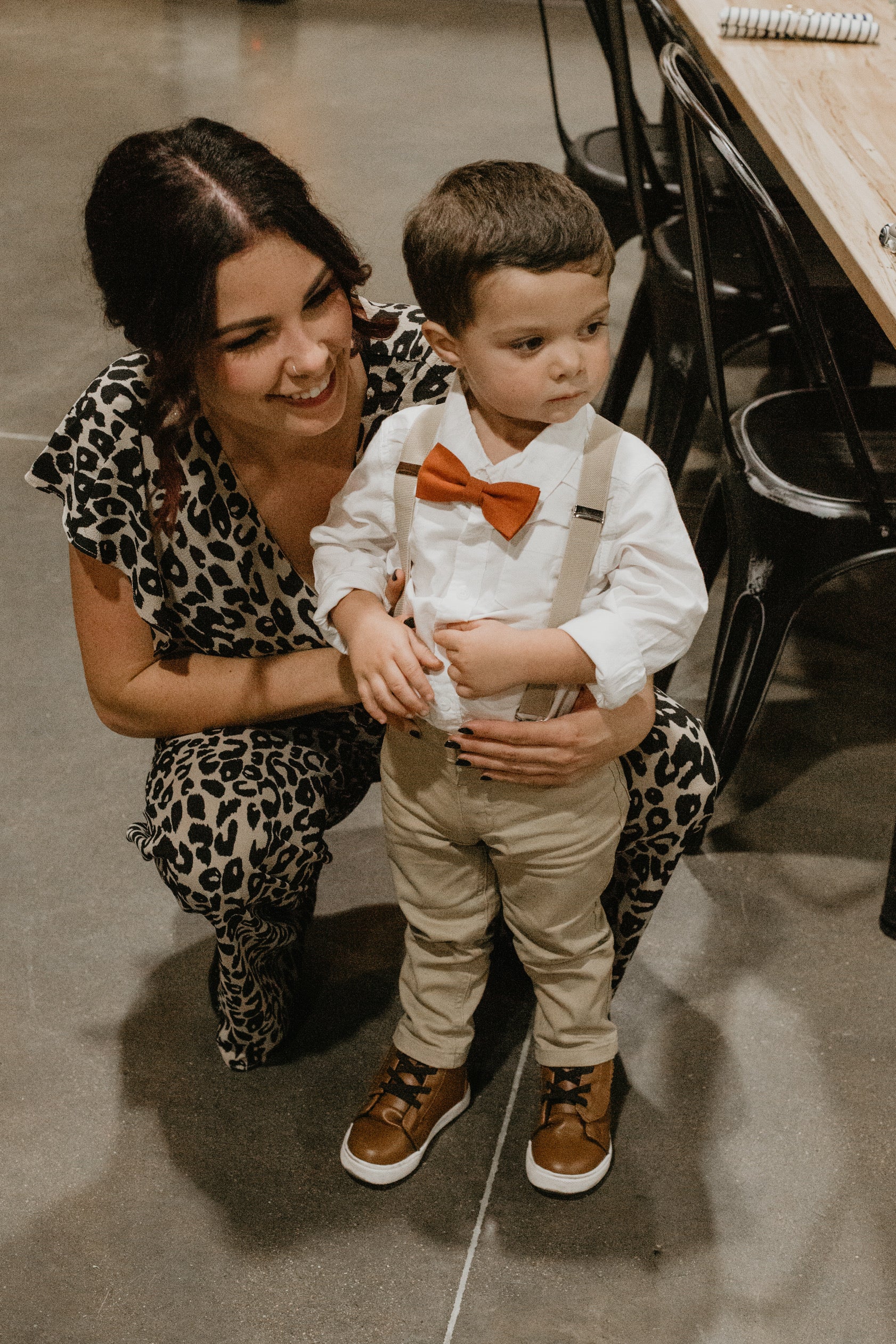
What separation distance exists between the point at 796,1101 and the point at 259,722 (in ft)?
2.71

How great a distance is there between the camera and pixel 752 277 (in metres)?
2.26

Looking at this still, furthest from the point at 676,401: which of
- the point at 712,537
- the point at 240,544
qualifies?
the point at 240,544

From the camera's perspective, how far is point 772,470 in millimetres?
1767

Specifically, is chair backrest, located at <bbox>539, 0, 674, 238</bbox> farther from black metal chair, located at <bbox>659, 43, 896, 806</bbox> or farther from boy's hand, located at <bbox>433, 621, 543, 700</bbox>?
boy's hand, located at <bbox>433, 621, 543, 700</bbox>

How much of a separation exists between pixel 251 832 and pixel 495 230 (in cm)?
68

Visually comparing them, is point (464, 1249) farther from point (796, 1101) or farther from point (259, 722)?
point (259, 722)

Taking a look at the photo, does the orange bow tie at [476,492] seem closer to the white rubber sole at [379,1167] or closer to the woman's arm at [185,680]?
the woman's arm at [185,680]

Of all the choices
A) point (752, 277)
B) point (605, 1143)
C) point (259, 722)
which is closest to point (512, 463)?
point (259, 722)

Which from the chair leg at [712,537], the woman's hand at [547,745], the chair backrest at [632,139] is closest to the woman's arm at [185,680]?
the woman's hand at [547,745]

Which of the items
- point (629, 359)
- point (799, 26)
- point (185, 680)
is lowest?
point (629, 359)

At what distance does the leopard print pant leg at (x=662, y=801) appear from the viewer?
1.42 metres

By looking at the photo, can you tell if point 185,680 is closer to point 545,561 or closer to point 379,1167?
point 545,561

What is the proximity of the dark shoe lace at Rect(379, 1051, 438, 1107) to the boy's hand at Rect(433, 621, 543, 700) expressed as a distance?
564mm

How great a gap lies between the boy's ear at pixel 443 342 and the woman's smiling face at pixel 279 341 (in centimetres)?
11
